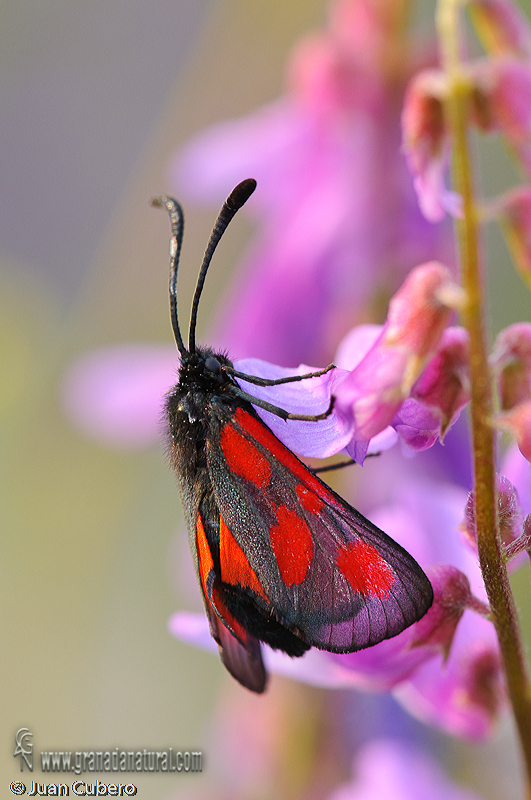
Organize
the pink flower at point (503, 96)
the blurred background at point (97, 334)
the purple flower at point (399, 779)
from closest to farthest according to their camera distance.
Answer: the pink flower at point (503, 96) → the purple flower at point (399, 779) → the blurred background at point (97, 334)

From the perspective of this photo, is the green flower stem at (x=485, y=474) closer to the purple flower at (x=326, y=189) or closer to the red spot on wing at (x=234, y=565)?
the red spot on wing at (x=234, y=565)

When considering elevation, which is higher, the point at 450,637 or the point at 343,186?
the point at 343,186

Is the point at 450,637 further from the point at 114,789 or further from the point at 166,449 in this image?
the point at 114,789

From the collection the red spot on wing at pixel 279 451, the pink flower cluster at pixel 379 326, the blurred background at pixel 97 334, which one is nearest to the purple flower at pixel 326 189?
the pink flower cluster at pixel 379 326

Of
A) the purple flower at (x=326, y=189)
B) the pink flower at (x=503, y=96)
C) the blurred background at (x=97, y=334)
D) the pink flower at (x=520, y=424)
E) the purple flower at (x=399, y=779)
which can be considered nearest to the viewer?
the pink flower at (x=520, y=424)

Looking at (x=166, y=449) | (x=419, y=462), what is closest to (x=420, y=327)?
(x=166, y=449)

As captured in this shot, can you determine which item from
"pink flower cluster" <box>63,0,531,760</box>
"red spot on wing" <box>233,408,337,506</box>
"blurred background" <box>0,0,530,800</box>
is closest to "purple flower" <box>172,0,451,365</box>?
"pink flower cluster" <box>63,0,531,760</box>
